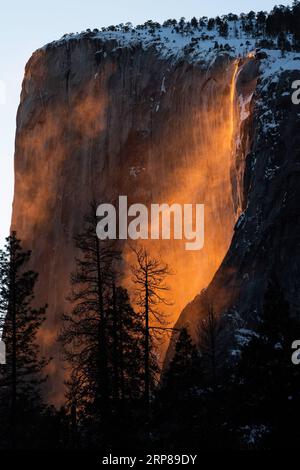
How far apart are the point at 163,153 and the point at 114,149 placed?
18.0 ft

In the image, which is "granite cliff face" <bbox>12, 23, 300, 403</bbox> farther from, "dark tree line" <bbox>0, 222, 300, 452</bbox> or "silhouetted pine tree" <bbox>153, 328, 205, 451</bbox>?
"dark tree line" <bbox>0, 222, 300, 452</bbox>

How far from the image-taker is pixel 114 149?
6588 centimetres

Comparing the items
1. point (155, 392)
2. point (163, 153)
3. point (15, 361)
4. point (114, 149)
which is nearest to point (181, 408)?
point (155, 392)

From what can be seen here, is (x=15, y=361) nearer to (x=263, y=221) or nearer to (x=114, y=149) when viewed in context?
(x=263, y=221)

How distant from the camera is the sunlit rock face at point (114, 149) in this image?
183 feet

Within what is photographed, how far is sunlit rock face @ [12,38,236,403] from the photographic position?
55781mm

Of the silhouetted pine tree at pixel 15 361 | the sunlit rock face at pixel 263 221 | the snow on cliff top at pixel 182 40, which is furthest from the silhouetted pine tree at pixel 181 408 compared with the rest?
the snow on cliff top at pixel 182 40

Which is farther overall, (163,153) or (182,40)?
(182,40)

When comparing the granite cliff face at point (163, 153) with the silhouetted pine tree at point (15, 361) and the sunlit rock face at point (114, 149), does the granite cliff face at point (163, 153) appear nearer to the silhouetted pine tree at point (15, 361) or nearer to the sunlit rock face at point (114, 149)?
the sunlit rock face at point (114, 149)

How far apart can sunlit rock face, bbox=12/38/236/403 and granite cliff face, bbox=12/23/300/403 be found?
0.11m

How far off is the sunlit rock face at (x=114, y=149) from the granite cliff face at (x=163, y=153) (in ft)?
0.36

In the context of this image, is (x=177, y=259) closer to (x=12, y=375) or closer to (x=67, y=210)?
(x=67, y=210)

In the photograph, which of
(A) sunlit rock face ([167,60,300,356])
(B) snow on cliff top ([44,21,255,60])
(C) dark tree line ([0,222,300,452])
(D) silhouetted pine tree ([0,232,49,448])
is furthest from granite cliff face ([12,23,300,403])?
(D) silhouetted pine tree ([0,232,49,448])

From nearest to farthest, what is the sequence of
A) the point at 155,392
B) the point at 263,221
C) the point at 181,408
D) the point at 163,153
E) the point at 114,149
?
1. the point at 181,408
2. the point at 155,392
3. the point at 263,221
4. the point at 163,153
5. the point at 114,149
